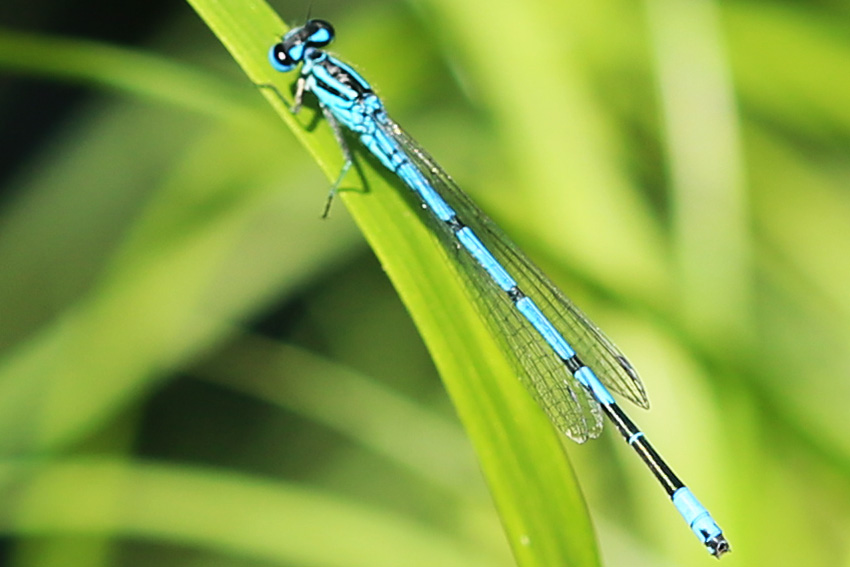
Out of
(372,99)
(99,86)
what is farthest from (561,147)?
(99,86)

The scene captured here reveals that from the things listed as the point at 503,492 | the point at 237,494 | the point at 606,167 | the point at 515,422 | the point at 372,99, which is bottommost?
the point at 503,492

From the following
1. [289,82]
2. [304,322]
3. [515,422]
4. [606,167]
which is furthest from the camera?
[304,322]

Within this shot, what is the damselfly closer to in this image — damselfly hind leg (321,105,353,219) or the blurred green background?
damselfly hind leg (321,105,353,219)

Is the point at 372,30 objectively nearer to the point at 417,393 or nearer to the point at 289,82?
the point at 289,82

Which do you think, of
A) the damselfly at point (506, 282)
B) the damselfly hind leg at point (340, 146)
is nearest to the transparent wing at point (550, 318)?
the damselfly at point (506, 282)

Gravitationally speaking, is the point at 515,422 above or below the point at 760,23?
below

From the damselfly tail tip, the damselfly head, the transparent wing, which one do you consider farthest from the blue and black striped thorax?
the damselfly tail tip

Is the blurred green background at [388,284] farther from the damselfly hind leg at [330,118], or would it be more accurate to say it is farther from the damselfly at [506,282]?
the damselfly hind leg at [330,118]
